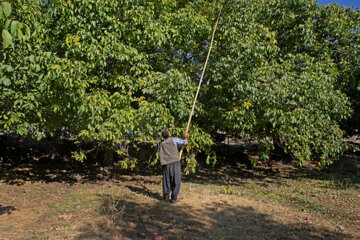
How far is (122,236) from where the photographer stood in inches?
172

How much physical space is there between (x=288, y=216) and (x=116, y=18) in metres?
5.75

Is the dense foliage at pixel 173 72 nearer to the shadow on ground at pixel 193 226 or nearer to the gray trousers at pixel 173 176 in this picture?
the gray trousers at pixel 173 176

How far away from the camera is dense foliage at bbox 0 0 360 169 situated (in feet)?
19.9

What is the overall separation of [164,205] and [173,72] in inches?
130

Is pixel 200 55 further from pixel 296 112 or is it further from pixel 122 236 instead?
pixel 122 236

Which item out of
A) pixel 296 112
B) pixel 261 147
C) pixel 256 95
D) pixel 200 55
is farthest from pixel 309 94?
pixel 200 55

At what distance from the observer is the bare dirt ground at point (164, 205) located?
4.69 metres

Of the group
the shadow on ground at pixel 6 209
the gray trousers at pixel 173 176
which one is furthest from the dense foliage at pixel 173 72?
the shadow on ground at pixel 6 209

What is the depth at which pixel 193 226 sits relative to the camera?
4930 millimetres

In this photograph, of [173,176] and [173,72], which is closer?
[173,176]

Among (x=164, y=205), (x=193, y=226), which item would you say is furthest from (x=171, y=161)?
(x=193, y=226)

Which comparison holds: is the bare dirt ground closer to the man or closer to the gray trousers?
the gray trousers

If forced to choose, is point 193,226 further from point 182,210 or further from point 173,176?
point 173,176

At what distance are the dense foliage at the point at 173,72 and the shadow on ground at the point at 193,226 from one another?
200cm
